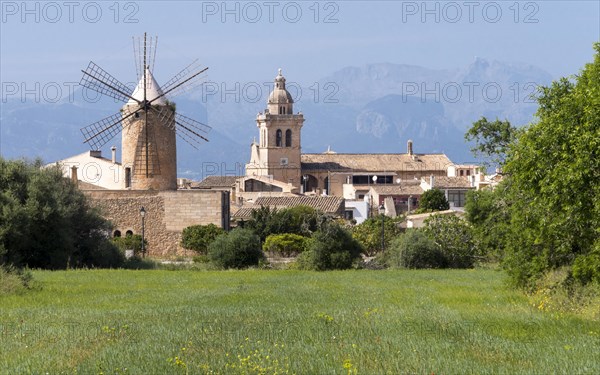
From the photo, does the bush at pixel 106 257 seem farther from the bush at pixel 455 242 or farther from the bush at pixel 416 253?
the bush at pixel 455 242

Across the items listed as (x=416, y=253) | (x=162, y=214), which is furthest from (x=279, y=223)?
(x=416, y=253)

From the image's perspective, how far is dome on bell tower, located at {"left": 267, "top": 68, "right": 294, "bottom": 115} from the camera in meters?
122

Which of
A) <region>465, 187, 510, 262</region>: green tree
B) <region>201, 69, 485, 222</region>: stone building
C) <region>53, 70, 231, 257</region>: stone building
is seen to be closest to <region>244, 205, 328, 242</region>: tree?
<region>53, 70, 231, 257</region>: stone building

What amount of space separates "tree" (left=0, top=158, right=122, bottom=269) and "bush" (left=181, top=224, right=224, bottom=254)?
28.2 feet

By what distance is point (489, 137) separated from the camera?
111 feet

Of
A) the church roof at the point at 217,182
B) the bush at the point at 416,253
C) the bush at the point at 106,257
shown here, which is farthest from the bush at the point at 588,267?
the church roof at the point at 217,182

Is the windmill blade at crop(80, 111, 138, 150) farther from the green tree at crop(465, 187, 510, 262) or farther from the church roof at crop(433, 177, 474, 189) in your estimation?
the church roof at crop(433, 177, 474, 189)

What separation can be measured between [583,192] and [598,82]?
73.5 inches

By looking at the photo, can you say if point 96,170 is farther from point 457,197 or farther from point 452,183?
point 452,183

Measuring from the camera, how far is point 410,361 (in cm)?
1145

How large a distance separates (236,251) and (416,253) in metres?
5.96

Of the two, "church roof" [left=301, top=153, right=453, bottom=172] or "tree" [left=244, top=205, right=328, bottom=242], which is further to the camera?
"church roof" [left=301, top=153, right=453, bottom=172]

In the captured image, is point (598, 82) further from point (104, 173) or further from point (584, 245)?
point (104, 173)

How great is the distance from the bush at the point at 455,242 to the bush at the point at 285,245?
10.0 meters
